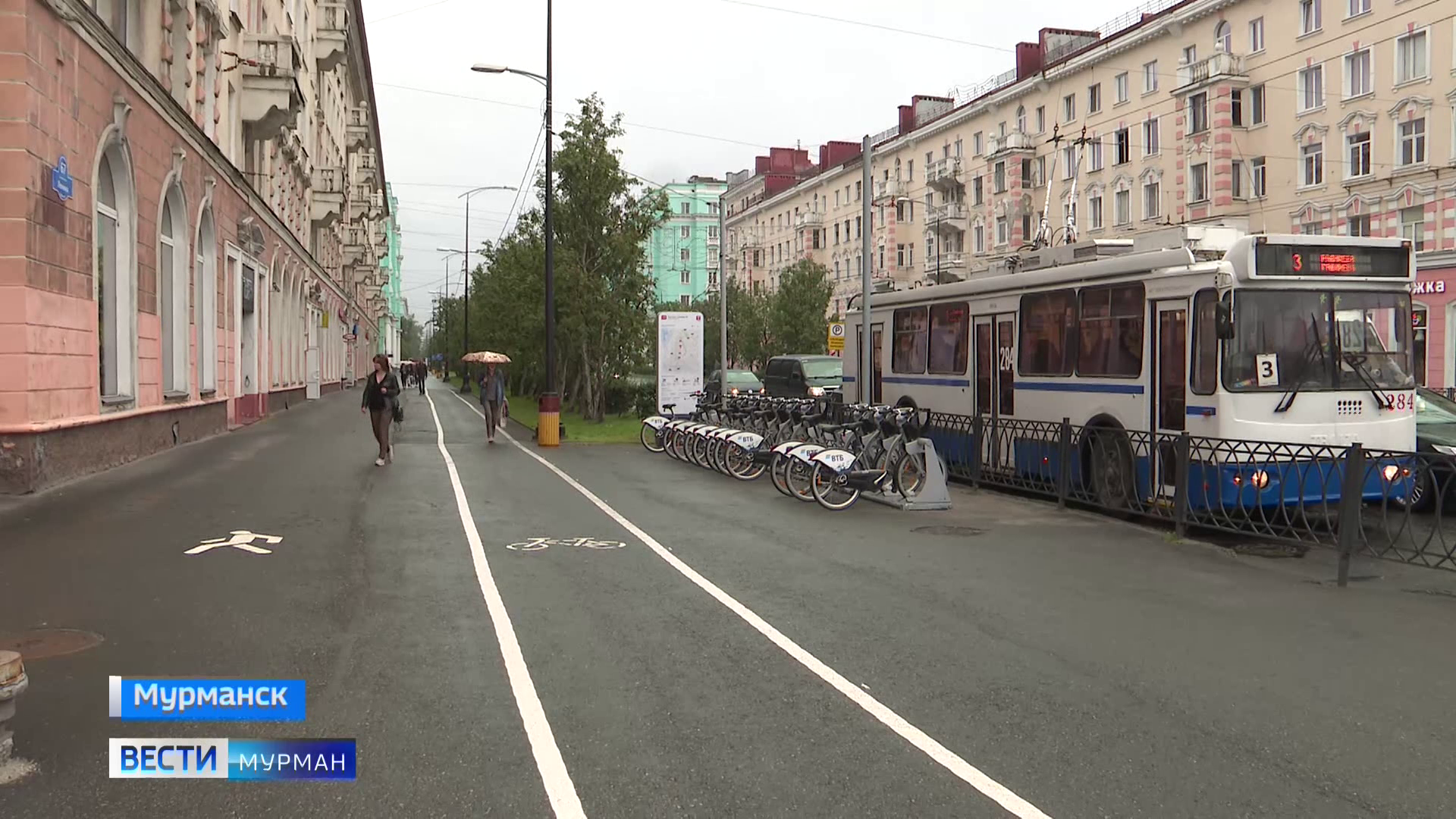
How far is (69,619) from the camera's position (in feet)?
22.3

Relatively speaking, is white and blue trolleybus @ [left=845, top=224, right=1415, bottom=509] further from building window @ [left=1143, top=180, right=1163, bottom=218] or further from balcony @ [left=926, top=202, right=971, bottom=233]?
balcony @ [left=926, top=202, right=971, bottom=233]

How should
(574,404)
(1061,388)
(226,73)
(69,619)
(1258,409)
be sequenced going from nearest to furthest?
(69,619)
(1258,409)
(1061,388)
(226,73)
(574,404)

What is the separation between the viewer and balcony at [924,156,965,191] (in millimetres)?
60031

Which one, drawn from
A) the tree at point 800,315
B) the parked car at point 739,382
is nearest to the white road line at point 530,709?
the parked car at point 739,382

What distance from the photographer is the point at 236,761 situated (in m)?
4.25

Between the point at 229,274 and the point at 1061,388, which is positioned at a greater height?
the point at 229,274

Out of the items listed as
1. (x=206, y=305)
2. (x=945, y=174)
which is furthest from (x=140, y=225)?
(x=945, y=174)

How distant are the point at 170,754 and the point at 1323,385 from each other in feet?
34.8

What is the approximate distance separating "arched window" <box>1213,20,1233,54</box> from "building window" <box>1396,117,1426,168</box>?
8.04 m

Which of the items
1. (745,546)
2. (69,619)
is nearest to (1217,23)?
(745,546)

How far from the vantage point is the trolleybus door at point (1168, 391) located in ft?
37.8

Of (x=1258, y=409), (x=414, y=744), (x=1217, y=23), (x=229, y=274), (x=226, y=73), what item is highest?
(x=1217, y=23)

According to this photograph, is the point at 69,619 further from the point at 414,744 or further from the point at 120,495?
the point at 120,495

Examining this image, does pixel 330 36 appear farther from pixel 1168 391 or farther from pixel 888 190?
pixel 1168 391
